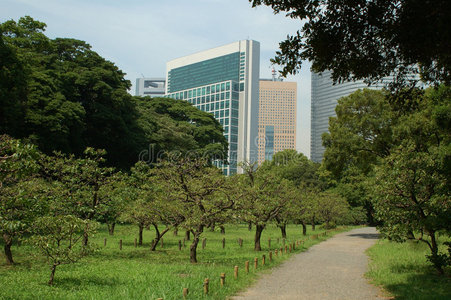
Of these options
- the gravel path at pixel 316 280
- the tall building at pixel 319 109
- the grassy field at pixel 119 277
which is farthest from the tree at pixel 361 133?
the tall building at pixel 319 109

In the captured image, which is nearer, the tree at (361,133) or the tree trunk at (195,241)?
the tree trunk at (195,241)

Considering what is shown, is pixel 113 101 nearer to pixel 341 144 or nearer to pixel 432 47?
pixel 341 144

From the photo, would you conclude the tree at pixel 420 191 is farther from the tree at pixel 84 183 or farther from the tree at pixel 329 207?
the tree at pixel 329 207

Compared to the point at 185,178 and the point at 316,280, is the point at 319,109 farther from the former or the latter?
the point at 316,280

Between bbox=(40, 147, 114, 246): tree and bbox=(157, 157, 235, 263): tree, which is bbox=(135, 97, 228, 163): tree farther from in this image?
bbox=(157, 157, 235, 263): tree

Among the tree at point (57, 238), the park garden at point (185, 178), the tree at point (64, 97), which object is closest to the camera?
the park garden at point (185, 178)

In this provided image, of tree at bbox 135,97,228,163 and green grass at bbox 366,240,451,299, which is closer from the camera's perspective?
green grass at bbox 366,240,451,299

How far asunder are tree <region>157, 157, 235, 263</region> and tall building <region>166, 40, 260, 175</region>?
4393 inches

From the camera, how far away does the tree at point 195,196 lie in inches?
659

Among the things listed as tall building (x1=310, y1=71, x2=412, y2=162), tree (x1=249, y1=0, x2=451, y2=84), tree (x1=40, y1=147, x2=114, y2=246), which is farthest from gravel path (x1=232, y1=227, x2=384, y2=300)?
tall building (x1=310, y1=71, x2=412, y2=162)

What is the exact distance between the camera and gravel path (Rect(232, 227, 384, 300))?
459 inches

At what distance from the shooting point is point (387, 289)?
1241 cm

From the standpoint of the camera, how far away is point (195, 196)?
1728 cm

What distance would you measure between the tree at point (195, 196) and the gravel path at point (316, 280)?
136 inches
